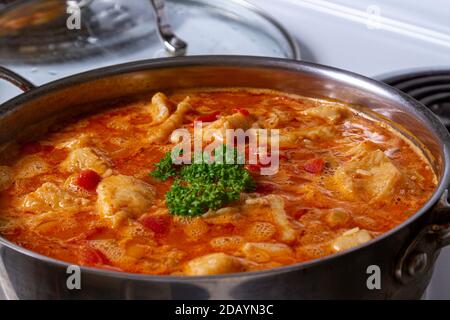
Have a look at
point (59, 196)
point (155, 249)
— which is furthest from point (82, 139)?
point (155, 249)

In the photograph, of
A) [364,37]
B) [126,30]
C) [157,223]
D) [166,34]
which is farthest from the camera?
[126,30]

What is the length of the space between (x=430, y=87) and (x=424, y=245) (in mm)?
1155

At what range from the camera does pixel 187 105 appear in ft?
8.08

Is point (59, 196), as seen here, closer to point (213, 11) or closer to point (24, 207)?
point (24, 207)

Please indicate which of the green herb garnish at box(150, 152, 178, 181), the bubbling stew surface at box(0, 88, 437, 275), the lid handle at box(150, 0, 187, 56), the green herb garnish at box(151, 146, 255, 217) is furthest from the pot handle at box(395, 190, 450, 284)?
the lid handle at box(150, 0, 187, 56)

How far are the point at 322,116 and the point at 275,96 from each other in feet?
0.70

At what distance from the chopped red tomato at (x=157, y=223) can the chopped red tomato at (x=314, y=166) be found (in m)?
0.46

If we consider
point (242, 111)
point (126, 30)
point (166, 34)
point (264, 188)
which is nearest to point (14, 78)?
point (242, 111)

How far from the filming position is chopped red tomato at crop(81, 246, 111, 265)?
5.76 feet

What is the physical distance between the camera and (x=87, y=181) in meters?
2.08

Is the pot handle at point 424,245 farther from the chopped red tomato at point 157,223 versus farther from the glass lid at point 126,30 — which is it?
the glass lid at point 126,30

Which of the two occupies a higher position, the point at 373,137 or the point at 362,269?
the point at 373,137

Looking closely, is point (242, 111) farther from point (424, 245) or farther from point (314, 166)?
point (424, 245)

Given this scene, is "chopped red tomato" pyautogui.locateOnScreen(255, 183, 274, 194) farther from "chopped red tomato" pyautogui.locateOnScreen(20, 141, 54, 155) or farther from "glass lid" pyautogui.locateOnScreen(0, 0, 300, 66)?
"glass lid" pyautogui.locateOnScreen(0, 0, 300, 66)
